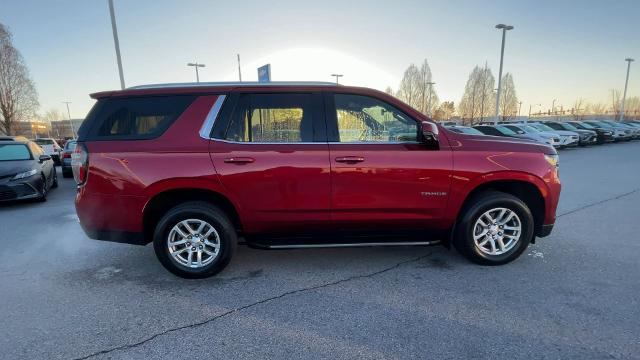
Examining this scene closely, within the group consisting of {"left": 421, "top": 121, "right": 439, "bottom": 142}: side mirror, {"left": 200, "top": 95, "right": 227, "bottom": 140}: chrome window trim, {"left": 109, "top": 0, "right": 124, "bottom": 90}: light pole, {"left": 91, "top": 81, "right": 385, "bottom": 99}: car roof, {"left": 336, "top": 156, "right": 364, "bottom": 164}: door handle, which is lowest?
{"left": 336, "top": 156, "right": 364, "bottom": 164}: door handle

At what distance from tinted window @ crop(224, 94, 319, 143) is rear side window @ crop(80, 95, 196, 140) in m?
0.54

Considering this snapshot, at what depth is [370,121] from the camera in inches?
139

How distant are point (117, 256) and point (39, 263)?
86 centimetres

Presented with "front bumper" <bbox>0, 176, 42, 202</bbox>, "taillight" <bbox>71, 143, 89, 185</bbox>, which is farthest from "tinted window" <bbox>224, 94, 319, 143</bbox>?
"front bumper" <bbox>0, 176, 42, 202</bbox>

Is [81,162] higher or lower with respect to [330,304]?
higher

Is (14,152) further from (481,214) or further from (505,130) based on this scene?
(505,130)

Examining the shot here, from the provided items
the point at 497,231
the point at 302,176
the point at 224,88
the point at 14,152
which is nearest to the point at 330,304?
the point at 302,176

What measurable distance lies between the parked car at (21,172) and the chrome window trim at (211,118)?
609 cm

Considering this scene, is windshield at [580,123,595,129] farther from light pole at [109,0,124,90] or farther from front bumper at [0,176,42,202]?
front bumper at [0,176,42,202]

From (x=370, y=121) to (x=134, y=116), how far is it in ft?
7.96

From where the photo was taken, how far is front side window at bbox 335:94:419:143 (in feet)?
11.4

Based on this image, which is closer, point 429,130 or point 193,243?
point 429,130

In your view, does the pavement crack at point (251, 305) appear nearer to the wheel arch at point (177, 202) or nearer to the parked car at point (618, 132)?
the wheel arch at point (177, 202)

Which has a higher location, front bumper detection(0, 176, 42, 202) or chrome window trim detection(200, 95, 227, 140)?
chrome window trim detection(200, 95, 227, 140)
